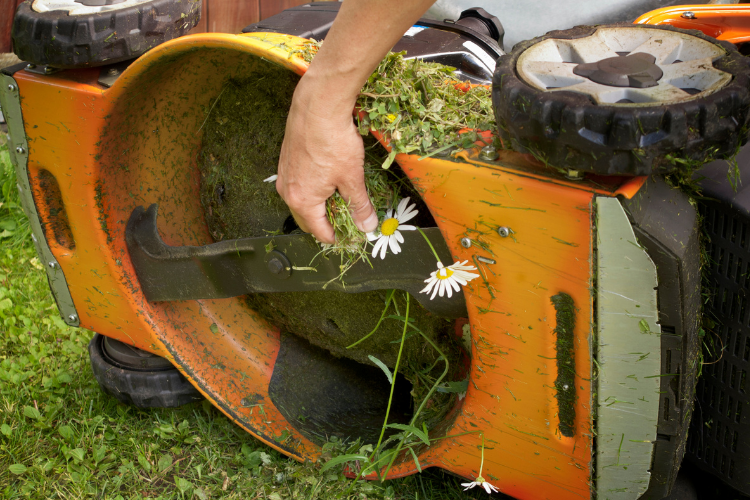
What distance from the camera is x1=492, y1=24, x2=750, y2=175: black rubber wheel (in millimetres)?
908

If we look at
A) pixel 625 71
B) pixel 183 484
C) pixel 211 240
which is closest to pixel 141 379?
pixel 183 484

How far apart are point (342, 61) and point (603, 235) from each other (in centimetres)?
50

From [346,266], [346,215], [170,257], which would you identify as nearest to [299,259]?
[346,266]

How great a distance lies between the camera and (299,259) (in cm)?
146

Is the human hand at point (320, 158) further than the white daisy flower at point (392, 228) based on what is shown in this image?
No

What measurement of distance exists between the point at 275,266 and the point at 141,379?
0.69 metres

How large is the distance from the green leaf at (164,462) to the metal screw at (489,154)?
4.28ft

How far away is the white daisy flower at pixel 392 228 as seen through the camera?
4.31 ft

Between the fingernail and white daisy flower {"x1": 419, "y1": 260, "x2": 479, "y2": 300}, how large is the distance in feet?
0.49

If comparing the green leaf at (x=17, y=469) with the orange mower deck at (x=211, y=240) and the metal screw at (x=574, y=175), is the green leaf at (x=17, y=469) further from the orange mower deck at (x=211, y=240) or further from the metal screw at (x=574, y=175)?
the metal screw at (x=574, y=175)

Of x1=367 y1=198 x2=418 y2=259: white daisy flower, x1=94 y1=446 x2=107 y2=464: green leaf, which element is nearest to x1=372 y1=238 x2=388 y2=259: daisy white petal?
x1=367 y1=198 x2=418 y2=259: white daisy flower

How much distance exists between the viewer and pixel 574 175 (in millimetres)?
1028

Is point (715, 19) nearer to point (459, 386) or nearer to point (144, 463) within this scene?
point (459, 386)

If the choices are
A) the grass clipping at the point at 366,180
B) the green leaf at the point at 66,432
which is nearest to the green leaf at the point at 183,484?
the green leaf at the point at 66,432
